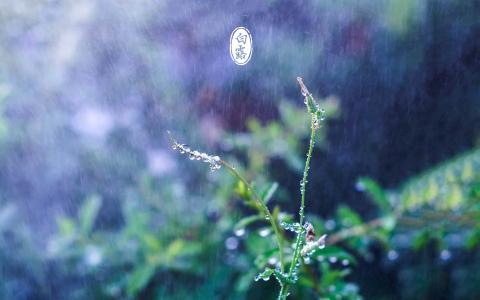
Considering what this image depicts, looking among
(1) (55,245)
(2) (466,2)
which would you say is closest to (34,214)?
(1) (55,245)

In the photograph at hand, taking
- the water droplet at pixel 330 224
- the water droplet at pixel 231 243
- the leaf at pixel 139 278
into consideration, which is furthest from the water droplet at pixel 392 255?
the leaf at pixel 139 278

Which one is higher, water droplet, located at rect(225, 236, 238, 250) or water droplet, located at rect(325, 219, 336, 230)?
water droplet, located at rect(325, 219, 336, 230)

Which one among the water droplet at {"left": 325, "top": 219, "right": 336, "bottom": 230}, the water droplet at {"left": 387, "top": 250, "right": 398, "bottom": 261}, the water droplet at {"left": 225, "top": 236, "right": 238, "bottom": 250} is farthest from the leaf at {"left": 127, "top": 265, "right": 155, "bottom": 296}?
Answer: the water droplet at {"left": 387, "top": 250, "right": 398, "bottom": 261}

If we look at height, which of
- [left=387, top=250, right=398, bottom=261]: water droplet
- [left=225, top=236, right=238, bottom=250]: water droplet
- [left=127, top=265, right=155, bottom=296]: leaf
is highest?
[left=387, top=250, right=398, bottom=261]: water droplet

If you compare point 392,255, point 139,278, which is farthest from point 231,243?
point 392,255

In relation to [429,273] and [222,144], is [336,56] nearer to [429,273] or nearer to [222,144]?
[222,144]

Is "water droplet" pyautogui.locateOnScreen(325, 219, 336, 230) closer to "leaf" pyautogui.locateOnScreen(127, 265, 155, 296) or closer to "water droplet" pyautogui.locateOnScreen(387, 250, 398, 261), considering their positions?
"water droplet" pyautogui.locateOnScreen(387, 250, 398, 261)

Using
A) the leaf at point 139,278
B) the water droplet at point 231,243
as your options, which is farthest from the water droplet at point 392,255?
the leaf at point 139,278

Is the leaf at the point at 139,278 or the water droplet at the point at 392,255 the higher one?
the water droplet at the point at 392,255

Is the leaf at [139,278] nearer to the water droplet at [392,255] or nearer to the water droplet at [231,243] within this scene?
the water droplet at [231,243]

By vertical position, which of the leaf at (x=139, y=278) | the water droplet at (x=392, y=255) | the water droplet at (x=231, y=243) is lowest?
the leaf at (x=139, y=278)
